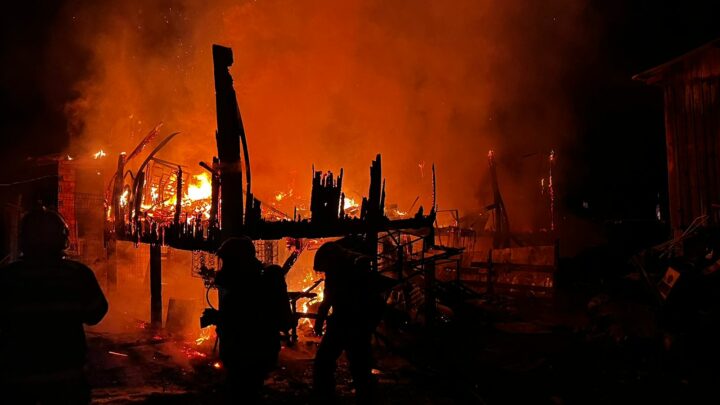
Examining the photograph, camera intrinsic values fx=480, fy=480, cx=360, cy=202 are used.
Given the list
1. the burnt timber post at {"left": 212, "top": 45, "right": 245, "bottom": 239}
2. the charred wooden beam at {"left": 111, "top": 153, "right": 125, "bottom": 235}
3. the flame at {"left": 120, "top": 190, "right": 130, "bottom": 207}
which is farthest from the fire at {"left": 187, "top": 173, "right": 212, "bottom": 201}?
the burnt timber post at {"left": 212, "top": 45, "right": 245, "bottom": 239}

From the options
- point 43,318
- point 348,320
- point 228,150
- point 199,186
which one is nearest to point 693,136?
point 348,320

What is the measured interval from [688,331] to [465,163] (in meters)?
19.3

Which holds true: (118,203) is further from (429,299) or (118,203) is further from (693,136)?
(693,136)

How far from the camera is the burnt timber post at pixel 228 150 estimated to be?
5680 millimetres

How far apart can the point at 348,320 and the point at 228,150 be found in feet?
8.27

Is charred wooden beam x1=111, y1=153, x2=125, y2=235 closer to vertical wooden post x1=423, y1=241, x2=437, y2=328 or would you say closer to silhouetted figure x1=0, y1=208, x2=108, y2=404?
vertical wooden post x1=423, y1=241, x2=437, y2=328

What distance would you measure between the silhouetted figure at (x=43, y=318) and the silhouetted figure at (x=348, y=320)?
2.13 metres

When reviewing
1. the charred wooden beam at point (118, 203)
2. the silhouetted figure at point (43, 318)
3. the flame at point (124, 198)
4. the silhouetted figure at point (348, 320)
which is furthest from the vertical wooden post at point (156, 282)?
the silhouetted figure at point (43, 318)

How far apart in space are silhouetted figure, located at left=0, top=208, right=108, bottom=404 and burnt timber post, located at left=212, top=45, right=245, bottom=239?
239cm

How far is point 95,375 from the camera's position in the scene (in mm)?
6898

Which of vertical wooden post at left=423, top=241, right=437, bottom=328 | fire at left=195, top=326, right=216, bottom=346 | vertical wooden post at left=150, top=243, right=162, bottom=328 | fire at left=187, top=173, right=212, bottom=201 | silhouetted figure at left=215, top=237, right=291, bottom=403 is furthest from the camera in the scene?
fire at left=187, top=173, right=212, bottom=201

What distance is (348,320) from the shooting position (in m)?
4.77

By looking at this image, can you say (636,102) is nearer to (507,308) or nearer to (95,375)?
(507,308)

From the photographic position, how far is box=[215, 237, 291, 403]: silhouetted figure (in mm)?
3998
